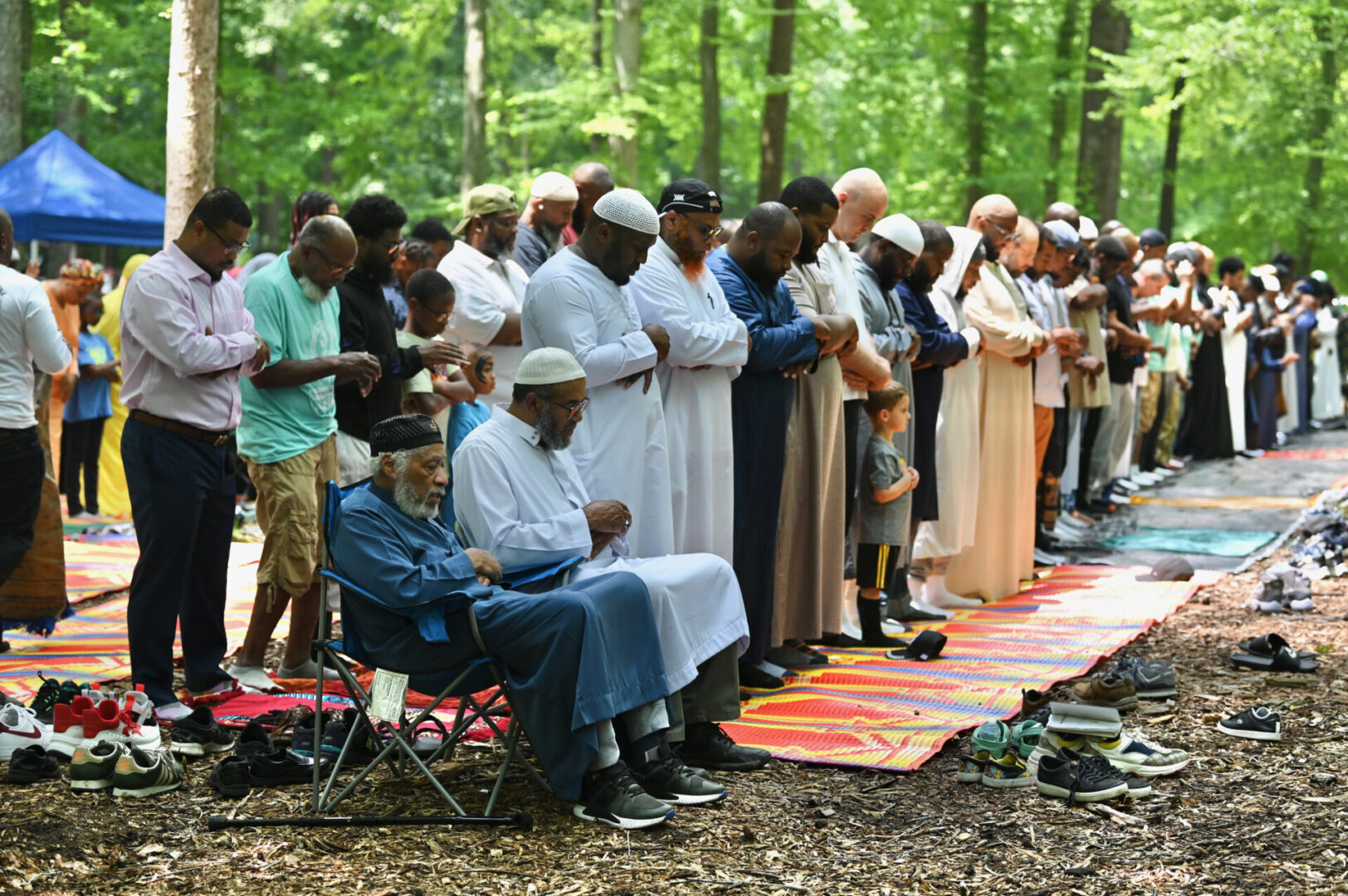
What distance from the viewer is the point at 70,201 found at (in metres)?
15.9

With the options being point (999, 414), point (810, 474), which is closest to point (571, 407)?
point (810, 474)

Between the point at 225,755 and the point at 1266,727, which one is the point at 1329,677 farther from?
the point at 225,755

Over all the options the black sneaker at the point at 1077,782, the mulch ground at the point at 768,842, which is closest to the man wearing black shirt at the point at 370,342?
the mulch ground at the point at 768,842

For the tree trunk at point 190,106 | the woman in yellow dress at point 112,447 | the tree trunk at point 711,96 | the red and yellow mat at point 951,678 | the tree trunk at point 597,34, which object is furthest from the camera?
Result: the tree trunk at point 597,34

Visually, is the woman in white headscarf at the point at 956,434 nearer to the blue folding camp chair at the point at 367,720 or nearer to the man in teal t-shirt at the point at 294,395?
the man in teal t-shirt at the point at 294,395

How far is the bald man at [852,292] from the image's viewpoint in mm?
7957

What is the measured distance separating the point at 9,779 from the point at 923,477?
515cm

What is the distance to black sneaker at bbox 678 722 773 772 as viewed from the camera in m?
5.81

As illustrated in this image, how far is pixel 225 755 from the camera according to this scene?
579 cm

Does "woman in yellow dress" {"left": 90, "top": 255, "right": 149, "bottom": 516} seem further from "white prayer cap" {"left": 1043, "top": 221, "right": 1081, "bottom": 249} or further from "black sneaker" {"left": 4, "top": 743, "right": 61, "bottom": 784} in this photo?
"black sneaker" {"left": 4, "top": 743, "right": 61, "bottom": 784}

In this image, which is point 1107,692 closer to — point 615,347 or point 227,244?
point 615,347

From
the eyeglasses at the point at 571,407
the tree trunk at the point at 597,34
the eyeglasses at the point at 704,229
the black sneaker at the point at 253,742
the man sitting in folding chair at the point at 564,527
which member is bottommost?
the black sneaker at the point at 253,742

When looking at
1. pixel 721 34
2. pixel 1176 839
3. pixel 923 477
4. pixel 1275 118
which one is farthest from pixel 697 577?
pixel 1275 118

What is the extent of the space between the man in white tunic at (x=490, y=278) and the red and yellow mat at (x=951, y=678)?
2.50m
